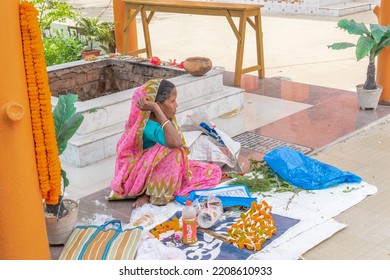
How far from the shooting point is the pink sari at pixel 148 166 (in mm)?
5012

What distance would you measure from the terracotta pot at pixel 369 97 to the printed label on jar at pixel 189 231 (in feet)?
12.6

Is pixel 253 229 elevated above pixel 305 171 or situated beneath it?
situated beneath

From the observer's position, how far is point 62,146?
14.2ft

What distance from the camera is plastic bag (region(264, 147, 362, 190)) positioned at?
5.23 m

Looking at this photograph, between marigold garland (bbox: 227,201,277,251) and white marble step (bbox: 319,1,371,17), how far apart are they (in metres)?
11.5

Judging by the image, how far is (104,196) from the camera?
532 cm

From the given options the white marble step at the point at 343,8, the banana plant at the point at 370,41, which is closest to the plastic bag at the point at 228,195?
the banana plant at the point at 370,41

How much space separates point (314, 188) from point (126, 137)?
1.72 m

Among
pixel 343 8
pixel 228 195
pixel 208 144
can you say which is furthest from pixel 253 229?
pixel 343 8

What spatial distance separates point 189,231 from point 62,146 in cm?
113

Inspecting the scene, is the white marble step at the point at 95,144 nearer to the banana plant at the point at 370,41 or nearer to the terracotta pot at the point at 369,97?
the banana plant at the point at 370,41

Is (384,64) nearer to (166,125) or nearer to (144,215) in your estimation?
(166,125)

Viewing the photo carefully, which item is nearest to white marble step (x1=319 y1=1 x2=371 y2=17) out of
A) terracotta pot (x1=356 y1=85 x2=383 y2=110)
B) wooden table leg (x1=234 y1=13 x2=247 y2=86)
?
wooden table leg (x1=234 y1=13 x2=247 y2=86)
